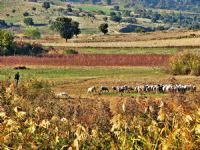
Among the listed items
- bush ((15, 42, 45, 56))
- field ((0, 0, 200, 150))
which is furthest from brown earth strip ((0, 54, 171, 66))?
bush ((15, 42, 45, 56))

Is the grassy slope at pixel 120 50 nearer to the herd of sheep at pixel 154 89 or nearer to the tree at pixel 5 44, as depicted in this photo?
the tree at pixel 5 44

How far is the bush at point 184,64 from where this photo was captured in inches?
2225

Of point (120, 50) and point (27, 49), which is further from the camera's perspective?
point (120, 50)

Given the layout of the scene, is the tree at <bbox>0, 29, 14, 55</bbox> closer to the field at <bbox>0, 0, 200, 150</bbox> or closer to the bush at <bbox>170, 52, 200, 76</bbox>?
the field at <bbox>0, 0, 200, 150</bbox>

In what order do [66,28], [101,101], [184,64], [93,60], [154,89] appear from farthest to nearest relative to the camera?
[66,28] → [93,60] → [184,64] → [154,89] → [101,101]

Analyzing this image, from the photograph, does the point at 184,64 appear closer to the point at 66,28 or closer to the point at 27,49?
the point at 27,49

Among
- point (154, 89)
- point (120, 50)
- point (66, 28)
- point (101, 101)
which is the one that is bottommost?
point (66, 28)

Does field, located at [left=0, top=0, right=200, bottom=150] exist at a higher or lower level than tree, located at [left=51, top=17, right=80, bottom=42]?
higher

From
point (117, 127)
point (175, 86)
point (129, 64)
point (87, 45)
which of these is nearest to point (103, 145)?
point (117, 127)

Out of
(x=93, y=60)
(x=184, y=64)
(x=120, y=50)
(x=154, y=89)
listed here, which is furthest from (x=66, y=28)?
(x=154, y=89)

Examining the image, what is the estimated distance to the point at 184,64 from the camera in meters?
58.3

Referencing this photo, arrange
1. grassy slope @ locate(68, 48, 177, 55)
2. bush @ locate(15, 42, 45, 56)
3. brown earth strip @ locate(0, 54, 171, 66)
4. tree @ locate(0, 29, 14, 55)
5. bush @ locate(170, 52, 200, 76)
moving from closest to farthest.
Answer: bush @ locate(170, 52, 200, 76), brown earth strip @ locate(0, 54, 171, 66), tree @ locate(0, 29, 14, 55), bush @ locate(15, 42, 45, 56), grassy slope @ locate(68, 48, 177, 55)

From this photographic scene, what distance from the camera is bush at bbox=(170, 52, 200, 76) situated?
185ft

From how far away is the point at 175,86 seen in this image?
43.0m
